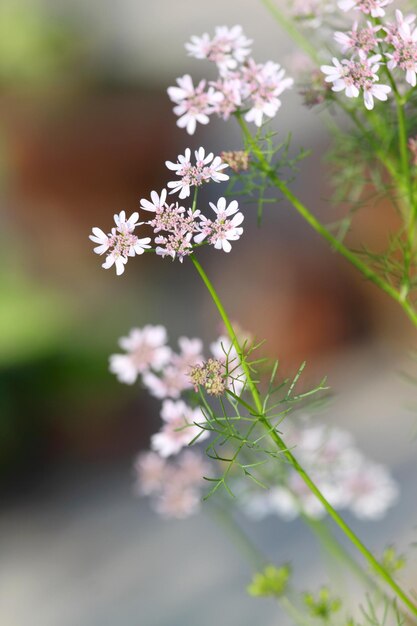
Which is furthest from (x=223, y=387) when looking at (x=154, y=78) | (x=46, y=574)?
(x=154, y=78)

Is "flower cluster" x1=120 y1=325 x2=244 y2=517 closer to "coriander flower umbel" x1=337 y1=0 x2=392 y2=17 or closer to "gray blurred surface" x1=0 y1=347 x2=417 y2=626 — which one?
"coriander flower umbel" x1=337 y1=0 x2=392 y2=17

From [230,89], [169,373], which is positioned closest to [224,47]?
[230,89]

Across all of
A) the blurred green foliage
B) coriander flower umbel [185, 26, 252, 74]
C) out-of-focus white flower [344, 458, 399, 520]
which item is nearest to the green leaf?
out-of-focus white flower [344, 458, 399, 520]

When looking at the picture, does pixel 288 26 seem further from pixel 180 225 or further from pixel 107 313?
pixel 107 313

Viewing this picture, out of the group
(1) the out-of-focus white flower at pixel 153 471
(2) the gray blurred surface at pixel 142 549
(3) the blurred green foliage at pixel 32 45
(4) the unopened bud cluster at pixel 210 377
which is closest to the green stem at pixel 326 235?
(4) the unopened bud cluster at pixel 210 377

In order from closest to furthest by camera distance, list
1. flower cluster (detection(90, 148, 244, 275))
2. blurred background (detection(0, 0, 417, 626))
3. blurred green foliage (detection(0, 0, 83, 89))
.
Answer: flower cluster (detection(90, 148, 244, 275)) → blurred background (detection(0, 0, 417, 626)) → blurred green foliage (detection(0, 0, 83, 89))

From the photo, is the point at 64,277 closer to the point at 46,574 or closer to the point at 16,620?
the point at 46,574
